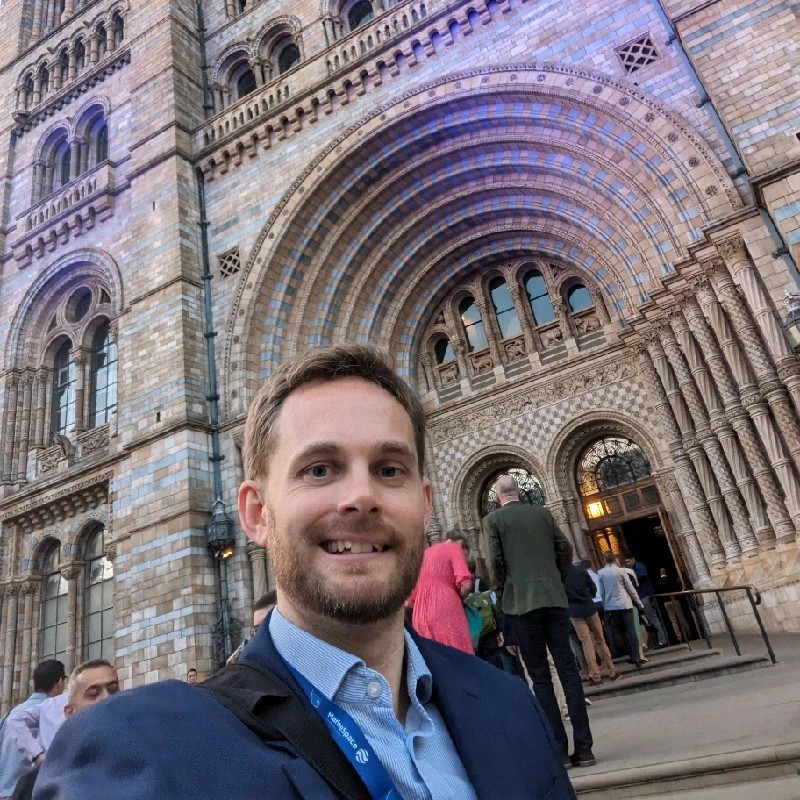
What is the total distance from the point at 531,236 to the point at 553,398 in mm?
3413

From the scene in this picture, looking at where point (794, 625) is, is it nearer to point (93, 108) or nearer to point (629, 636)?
point (629, 636)

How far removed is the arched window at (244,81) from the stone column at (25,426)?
8901mm

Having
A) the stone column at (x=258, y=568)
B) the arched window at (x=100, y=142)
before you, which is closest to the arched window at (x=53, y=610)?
the stone column at (x=258, y=568)

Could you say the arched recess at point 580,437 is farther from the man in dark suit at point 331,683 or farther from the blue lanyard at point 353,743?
the blue lanyard at point 353,743

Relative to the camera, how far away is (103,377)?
48.5 ft

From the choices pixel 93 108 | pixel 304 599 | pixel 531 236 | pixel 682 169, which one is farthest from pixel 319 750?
pixel 93 108

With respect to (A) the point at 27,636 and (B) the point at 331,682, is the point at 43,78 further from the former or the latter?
(B) the point at 331,682

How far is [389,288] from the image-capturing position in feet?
42.5

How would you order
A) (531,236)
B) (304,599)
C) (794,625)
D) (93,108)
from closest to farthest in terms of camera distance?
(304,599) → (794,625) → (531,236) → (93,108)

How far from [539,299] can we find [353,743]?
474 inches

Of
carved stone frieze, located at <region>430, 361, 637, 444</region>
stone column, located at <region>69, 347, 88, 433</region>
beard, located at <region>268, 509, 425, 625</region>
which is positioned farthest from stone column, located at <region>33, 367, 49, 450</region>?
beard, located at <region>268, 509, 425, 625</region>

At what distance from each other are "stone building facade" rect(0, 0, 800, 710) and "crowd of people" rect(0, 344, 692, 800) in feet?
→ 24.7

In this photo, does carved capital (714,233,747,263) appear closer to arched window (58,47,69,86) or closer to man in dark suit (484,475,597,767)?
man in dark suit (484,475,597,767)

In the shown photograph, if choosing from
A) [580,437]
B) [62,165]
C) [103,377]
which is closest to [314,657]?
[580,437]
